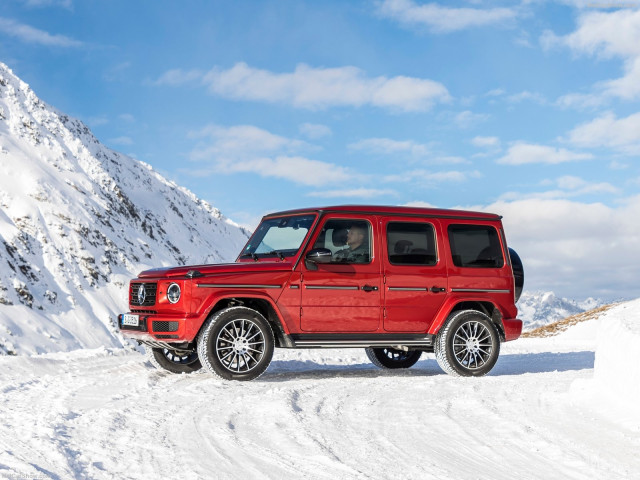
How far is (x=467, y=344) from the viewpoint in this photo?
374 inches

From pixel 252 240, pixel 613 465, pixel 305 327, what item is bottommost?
pixel 613 465

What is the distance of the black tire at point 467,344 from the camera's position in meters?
9.27

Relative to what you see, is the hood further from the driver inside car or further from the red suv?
the driver inside car

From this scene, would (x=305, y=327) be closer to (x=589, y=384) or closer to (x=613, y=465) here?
(x=589, y=384)

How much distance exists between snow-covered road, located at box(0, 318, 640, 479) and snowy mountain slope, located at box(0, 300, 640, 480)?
15mm

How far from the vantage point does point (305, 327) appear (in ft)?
27.7

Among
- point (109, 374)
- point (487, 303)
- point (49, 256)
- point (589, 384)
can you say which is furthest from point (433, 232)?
point (49, 256)

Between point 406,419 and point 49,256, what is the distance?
3537 centimetres

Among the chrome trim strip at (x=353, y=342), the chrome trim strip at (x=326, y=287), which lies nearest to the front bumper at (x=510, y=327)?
the chrome trim strip at (x=353, y=342)

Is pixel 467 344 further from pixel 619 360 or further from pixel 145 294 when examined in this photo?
pixel 145 294

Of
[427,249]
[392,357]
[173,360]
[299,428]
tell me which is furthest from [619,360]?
[173,360]

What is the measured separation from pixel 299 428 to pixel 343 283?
3269 mm

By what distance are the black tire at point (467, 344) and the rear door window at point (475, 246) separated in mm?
710

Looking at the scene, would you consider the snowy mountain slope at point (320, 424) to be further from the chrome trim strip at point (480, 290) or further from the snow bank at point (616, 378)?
the chrome trim strip at point (480, 290)
